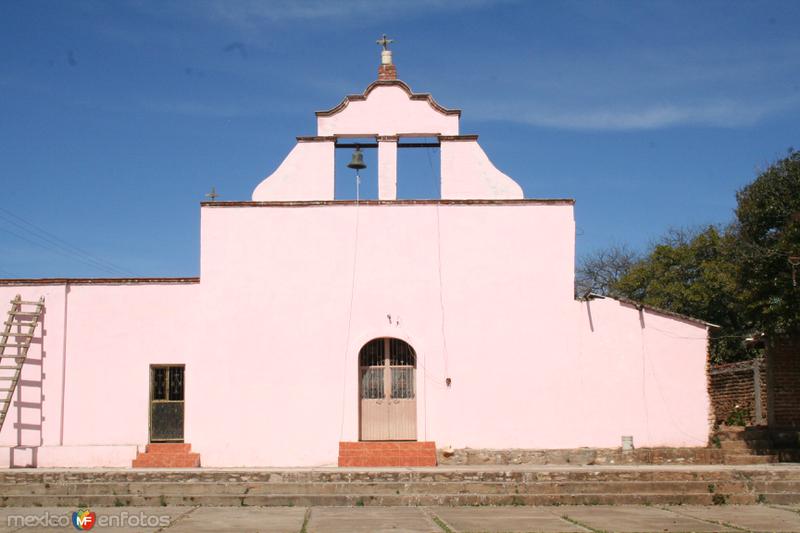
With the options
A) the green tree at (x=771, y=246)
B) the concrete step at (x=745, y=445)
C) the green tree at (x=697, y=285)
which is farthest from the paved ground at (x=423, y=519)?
the green tree at (x=697, y=285)

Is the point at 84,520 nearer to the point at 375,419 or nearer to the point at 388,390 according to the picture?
the point at 375,419

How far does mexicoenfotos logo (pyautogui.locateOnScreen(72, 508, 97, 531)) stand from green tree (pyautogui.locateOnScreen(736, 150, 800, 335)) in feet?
44.9

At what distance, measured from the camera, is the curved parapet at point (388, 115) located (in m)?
20.0

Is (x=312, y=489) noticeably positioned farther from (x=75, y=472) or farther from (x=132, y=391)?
(x=132, y=391)

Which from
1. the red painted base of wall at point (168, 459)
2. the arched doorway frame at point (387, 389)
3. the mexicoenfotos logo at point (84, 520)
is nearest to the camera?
the mexicoenfotos logo at point (84, 520)

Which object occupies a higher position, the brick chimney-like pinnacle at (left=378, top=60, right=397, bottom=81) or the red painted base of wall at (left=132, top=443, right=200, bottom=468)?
the brick chimney-like pinnacle at (left=378, top=60, right=397, bottom=81)

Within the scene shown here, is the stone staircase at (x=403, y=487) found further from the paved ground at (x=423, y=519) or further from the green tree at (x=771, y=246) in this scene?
the green tree at (x=771, y=246)

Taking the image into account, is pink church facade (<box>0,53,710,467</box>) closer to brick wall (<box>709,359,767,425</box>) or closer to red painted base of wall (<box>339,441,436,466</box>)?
red painted base of wall (<box>339,441,436,466</box>)

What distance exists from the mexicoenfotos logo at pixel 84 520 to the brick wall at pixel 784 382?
49.8 feet

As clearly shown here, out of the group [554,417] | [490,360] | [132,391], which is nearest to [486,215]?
[490,360]

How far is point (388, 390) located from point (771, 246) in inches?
362

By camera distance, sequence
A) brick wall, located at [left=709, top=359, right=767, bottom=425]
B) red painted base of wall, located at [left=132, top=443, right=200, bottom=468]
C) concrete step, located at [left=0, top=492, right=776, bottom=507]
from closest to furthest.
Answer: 1. concrete step, located at [left=0, top=492, right=776, bottom=507]
2. red painted base of wall, located at [left=132, top=443, right=200, bottom=468]
3. brick wall, located at [left=709, top=359, right=767, bottom=425]

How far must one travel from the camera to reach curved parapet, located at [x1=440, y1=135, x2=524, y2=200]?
1991 cm

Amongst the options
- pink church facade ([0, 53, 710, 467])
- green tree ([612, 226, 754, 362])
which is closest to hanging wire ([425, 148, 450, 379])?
pink church facade ([0, 53, 710, 467])
